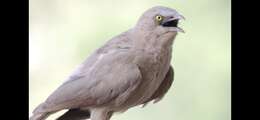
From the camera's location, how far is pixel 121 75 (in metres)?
1.39

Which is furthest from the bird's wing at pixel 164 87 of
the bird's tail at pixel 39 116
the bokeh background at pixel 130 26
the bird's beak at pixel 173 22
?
the bird's tail at pixel 39 116

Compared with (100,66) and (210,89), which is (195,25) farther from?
(100,66)

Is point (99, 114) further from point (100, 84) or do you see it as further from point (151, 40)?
point (151, 40)

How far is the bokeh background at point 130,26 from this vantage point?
1454 millimetres

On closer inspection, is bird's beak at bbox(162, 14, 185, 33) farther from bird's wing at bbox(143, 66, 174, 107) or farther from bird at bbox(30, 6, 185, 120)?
bird's wing at bbox(143, 66, 174, 107)

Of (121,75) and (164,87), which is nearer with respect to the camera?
(121,75)

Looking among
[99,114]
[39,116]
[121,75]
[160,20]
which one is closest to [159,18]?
[160,20]

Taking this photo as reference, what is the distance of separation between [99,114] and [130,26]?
244mm

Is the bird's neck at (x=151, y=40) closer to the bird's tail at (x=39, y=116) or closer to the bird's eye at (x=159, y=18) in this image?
the bird's eye at (x=159, y=18)

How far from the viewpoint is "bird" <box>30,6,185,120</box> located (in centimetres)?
140

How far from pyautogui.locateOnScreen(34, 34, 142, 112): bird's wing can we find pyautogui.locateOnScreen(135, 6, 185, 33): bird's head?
0.09 m

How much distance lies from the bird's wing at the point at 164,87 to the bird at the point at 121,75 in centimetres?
4
